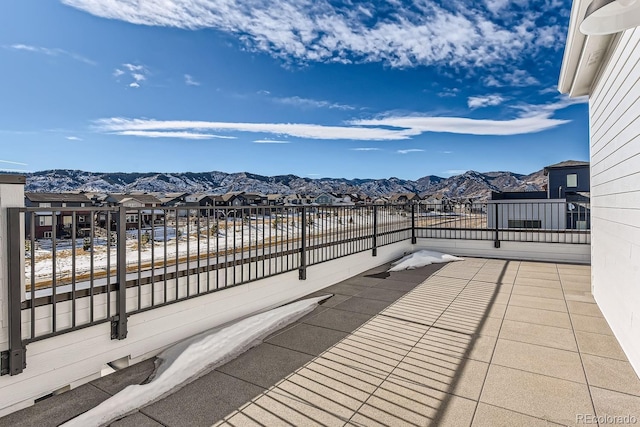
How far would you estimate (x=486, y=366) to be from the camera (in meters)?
2.50

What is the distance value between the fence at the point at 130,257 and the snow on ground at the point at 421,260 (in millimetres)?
2185

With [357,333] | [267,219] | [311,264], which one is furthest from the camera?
[311,264]

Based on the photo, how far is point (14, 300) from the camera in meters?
1.91

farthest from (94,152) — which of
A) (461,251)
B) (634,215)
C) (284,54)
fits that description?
(634,215)

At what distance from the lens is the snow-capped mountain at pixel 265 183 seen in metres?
41.2

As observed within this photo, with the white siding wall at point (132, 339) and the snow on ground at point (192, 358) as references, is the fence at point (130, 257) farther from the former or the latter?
the snow on ground at point (192, 358)

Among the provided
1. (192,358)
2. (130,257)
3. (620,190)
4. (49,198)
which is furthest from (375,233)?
(49,198)

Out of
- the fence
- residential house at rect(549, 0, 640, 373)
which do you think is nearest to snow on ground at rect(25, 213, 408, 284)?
the fence

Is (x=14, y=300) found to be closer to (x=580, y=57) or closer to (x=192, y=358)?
(x=192, y=358)

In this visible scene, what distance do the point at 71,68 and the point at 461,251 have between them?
2557cm

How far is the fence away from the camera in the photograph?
2.02 m

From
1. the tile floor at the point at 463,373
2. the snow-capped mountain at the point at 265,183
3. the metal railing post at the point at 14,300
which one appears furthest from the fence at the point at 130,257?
the snow-capped mountain at the point at 265,183

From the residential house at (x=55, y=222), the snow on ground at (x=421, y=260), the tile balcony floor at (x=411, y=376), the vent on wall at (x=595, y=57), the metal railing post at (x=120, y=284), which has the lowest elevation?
the tile balcony floor at (x=411, y=376)

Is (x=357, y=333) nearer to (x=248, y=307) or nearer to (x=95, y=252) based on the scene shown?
(x=248, y=307)
